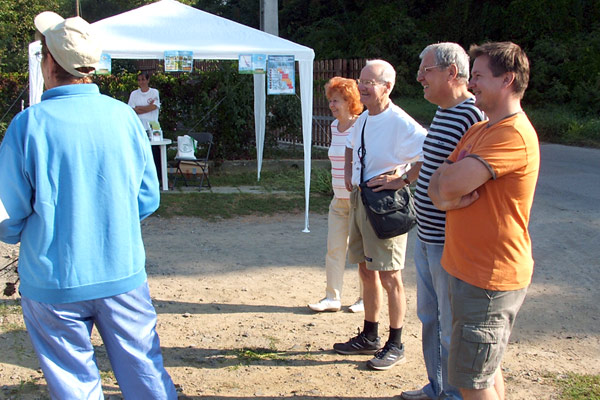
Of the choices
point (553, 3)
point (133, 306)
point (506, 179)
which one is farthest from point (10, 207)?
point (553, 3)

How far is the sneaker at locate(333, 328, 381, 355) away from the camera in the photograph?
4023 mm

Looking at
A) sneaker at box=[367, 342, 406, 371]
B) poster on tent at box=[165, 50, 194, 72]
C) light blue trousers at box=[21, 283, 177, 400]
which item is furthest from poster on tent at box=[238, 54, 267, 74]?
light blue trousers at box=[21, 283, 177, 400]

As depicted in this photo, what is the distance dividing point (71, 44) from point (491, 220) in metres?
1.70

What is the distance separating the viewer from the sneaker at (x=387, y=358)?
381 cm

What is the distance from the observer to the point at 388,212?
11.8 feet

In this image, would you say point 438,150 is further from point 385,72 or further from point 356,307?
point 356,307

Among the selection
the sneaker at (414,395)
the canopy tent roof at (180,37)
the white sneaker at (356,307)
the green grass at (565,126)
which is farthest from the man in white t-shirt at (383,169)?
the green grass at (565,126)

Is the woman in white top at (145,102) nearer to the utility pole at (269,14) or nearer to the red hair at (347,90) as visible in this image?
the utility pole at (269,14)

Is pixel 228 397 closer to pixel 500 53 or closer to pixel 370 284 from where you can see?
pixel 370 284

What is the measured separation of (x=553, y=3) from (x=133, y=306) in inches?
999

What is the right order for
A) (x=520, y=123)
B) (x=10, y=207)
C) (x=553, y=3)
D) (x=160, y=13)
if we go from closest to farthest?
(x=10, y=207)
(x=520, y=123)
(x=160, y=13)
(x=553, y=3)

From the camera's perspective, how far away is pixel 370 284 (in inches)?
155

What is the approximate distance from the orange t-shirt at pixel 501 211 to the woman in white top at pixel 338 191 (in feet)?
7.40

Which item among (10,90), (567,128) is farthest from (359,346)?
(567,128)
